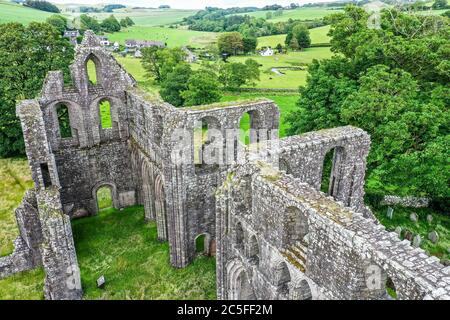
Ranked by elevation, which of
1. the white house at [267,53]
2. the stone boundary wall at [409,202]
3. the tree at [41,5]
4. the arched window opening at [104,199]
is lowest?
the arched window opening at [104,199]

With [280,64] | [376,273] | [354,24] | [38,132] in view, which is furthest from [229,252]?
[280,64]

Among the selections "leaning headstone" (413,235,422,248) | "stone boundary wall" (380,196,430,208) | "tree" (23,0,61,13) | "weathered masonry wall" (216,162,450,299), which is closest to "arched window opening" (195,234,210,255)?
"weathered masonry wall" (216,162,450,299)

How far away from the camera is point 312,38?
78.4 meters

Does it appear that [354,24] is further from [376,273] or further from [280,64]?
[280,64]

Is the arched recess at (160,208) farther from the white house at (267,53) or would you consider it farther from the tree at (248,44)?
the tree at (248,44)

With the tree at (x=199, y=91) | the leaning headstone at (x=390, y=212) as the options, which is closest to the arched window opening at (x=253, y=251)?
the leaning headstone at (x=390, y=212)

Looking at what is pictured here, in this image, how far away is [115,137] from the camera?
24.2 m

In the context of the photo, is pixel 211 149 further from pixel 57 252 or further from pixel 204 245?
pixel 57 252

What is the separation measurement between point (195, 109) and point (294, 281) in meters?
9.59

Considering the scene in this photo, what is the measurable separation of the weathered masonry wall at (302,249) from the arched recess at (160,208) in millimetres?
6850

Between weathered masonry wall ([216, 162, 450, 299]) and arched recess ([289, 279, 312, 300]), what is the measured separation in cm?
3

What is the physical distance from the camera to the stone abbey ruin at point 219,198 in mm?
9500

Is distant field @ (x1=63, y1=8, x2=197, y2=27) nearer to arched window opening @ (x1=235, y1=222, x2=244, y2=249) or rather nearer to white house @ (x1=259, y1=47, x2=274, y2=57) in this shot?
white house @ (x1=259, y1=47, x2=274, y2=57)

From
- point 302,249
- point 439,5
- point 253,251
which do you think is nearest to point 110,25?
point 439,5
